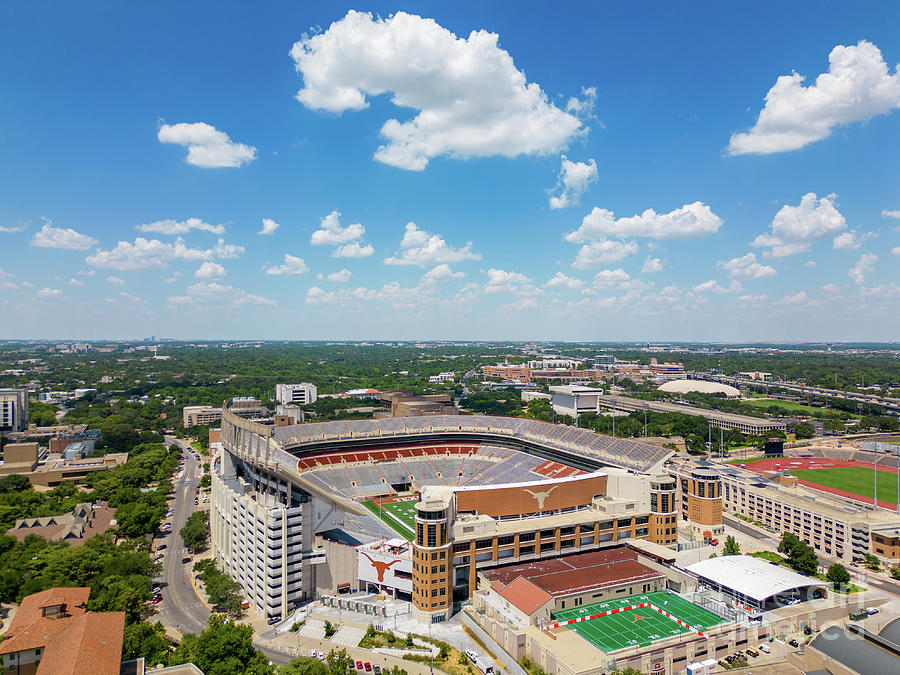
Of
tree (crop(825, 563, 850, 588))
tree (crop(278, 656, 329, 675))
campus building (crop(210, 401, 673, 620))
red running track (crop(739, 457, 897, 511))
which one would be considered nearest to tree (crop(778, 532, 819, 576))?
tree (crop(825, 563, 850, 588))

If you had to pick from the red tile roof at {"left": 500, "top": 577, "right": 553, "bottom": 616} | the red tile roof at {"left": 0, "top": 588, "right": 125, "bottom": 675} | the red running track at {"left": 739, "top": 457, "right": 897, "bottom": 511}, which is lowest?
the red running track at {"left": 739, "top": 457, "right": 897, "bottom": 511}

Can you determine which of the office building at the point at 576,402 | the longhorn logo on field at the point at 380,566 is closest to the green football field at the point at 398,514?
the longhorn logo on field at the point at 380,566

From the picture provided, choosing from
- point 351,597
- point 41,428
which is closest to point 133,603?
point 351,597

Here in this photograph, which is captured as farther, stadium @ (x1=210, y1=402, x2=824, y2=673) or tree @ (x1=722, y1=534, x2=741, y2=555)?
tree @ (x1=722, y1=534, x2=741, y2=555)

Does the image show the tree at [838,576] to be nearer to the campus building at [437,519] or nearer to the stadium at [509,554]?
the stadium at [509,554]

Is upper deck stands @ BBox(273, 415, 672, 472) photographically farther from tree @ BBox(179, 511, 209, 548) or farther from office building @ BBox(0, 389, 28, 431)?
office building @ BBox(0, 389, 28, 431)

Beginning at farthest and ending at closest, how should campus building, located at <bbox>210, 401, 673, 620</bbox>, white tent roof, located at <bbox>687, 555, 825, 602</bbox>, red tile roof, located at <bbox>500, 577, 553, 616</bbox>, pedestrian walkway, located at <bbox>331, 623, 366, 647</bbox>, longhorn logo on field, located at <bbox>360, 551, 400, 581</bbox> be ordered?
1. longhorn logo on field, located at <bbox>360, 551, 400, 581</bbox>
2. campus building, located at <bbox>210, 401, 673, 620</bbox>
3. white tent roof, located at <bbox>687, 555, 825, 602</bbox>
4. pedestrian walkway, located at <bbox>331, 623, 366, 647</bbox>
5. red tile roof, located at <bbox>500, 577, 553, 616</bbox>
